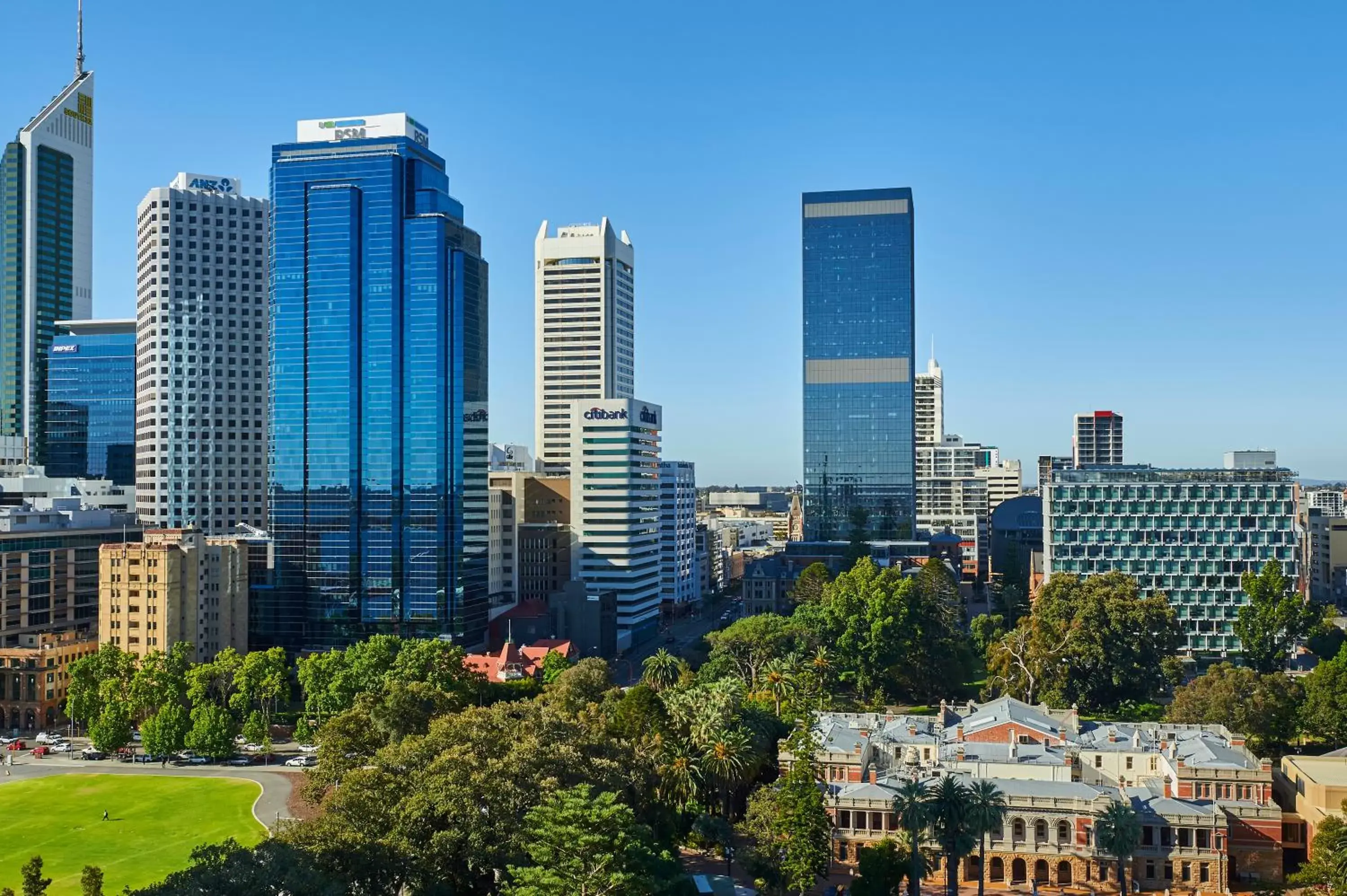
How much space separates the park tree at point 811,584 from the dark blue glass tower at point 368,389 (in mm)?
47975

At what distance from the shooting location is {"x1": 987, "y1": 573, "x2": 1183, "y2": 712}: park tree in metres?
118

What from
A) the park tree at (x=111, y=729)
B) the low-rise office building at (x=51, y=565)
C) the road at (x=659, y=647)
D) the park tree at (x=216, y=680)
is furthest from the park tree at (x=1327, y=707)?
the low-rise office building at (x=51, y=565)

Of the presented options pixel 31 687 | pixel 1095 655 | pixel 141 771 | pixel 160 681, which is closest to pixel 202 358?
pixel 31 687

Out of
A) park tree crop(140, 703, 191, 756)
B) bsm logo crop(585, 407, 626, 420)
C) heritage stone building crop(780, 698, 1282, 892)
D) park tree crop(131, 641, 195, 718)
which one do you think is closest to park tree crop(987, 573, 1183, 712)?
heritage stone building crop(780, 698, 1282, 892)

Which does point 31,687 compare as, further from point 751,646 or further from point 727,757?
point 727,757

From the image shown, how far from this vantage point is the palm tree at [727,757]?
84188mm

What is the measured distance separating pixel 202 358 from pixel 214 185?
1156 inches

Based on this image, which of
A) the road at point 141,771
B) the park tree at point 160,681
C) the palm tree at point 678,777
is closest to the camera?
the palm tree at point 678,777

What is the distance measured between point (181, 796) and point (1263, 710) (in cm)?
8971

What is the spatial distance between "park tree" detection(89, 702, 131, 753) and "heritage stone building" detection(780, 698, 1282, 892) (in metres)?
63.5

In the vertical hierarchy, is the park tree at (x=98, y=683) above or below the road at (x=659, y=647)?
above

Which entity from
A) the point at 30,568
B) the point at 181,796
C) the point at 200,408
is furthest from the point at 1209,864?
the point at 200,408

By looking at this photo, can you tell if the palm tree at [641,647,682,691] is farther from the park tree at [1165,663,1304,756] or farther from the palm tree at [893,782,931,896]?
the park tree at [1165,663,1304,756]

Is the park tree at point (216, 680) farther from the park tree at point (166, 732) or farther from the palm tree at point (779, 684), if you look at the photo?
the palm tree at point (779, 684)
